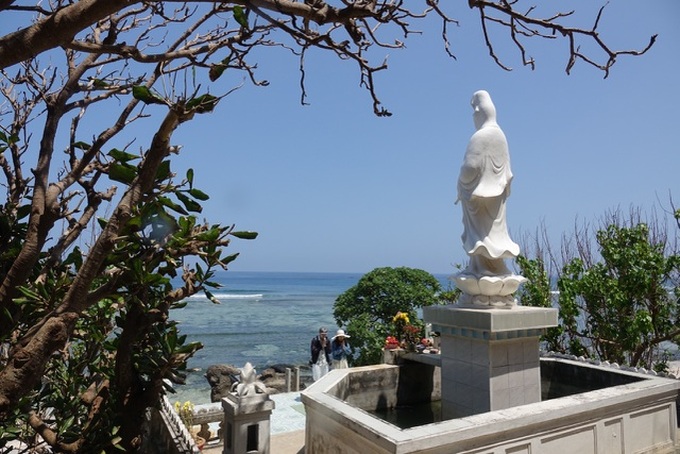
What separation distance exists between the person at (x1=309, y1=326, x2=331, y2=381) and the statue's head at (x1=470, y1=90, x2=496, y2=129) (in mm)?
5960

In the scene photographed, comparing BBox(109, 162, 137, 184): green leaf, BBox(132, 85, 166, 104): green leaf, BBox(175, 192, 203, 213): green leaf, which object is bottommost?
BBox(175, 192, 203, 213): green leaf

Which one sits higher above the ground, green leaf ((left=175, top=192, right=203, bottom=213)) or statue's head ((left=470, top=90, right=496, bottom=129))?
statue's head ((left=470, top=90, right=496, bottom=129))

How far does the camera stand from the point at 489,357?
5.27 m

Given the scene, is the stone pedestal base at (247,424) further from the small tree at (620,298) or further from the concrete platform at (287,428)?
the small tree at (620,298)

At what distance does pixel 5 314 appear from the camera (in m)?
2.79

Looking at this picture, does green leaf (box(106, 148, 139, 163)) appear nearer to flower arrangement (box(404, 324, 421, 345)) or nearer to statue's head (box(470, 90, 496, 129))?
statue's head (box(470, 90, 496, 129))

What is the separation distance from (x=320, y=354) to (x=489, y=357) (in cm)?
581

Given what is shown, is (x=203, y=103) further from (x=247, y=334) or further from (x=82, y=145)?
(x=247, y=334)

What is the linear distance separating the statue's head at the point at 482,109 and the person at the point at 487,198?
161mm

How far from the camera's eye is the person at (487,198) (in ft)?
19.1

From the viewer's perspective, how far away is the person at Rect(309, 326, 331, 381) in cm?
1030

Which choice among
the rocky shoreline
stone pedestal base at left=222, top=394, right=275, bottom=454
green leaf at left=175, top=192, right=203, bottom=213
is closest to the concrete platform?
stone pedestal base at left=222, top=394, right=275, bottom=454

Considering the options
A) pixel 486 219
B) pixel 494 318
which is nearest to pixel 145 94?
pixel 494 318

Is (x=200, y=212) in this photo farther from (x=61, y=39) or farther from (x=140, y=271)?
(x=61, y=39)
